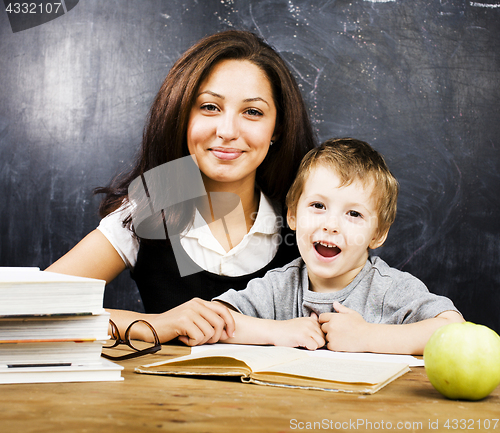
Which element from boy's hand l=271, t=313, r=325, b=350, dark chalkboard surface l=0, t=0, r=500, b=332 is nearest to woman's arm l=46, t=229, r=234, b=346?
boy's hand l=271, t=313, r=325, b=350

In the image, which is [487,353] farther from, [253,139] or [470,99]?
[470,99]

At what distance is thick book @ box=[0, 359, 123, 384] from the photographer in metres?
0.62

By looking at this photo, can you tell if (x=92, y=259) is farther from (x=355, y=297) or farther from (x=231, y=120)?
(x=355, y=297)

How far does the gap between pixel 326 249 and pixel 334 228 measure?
8cm

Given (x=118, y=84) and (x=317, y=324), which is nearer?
(x=317, y=324)

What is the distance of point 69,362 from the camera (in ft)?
2.11

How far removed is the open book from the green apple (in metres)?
0.08

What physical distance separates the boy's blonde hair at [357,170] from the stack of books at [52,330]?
78 centimetres

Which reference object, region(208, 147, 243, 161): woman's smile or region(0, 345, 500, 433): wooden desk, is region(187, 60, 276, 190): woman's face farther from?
region(0, 345, 500, 433): wooden desk

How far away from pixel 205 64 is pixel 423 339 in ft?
3.22

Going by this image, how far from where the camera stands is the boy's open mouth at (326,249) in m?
1.26

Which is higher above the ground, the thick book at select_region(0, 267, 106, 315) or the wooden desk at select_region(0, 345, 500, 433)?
the thick book at select_region(0, 267, 106, 315)

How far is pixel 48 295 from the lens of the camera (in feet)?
2.00

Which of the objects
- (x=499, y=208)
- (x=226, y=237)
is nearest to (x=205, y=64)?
(x=226, y=237)
